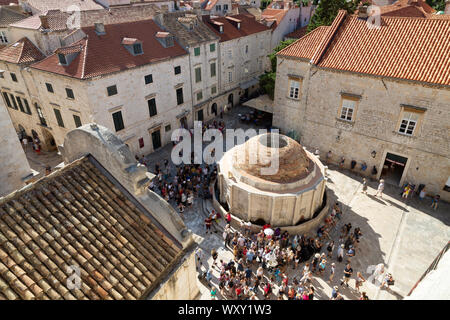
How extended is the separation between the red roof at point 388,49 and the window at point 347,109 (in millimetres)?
2589

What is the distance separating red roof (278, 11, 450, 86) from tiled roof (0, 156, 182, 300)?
20357 mm

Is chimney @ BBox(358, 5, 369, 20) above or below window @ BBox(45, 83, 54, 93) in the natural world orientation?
above

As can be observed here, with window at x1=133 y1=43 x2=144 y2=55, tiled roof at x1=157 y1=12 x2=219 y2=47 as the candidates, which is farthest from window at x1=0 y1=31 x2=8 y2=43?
tiled roof at x1=157 y1=12 x2=219 y2=47

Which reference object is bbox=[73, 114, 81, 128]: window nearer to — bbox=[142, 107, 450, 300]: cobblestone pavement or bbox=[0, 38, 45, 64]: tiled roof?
bbox=[0, 38, 45, 64]: tiled roof

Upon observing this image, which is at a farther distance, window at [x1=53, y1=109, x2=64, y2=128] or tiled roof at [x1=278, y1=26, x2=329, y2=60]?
window at [x1=53, y1=109, x2=64, y2=128]

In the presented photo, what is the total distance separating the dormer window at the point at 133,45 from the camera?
2504 cm

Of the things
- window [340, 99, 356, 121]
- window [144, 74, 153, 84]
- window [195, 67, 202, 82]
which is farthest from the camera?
window [195, 67, 202, 82]

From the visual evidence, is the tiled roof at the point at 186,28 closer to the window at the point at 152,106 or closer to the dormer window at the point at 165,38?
the dormer window at the point at 165,38

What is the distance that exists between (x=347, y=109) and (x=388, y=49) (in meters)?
5.22

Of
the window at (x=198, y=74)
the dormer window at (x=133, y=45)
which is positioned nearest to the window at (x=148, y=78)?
the dormer window at (x=133, y=45)

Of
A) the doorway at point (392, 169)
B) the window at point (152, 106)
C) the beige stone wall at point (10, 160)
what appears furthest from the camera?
the window at point (152, 106)

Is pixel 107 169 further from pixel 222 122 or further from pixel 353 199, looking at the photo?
pixel 222 122

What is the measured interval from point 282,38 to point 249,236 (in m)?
37.9

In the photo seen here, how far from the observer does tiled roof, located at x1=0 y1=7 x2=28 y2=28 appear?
28592mm
